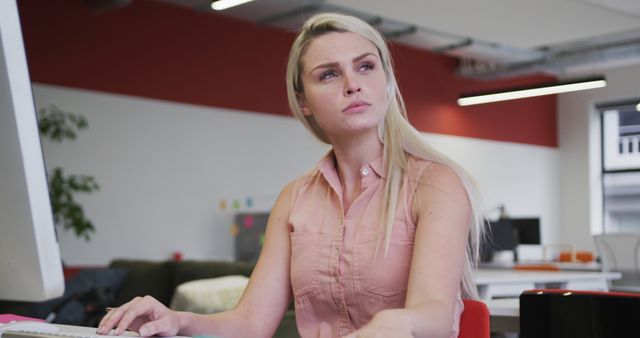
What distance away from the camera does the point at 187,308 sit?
14.0 ft

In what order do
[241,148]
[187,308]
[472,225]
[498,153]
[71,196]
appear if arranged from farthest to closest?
[498,153]
[241,148]
[71,196]
[187,308]
[472,225]

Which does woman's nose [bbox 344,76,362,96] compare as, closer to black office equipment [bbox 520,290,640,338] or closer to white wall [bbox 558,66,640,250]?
black office equipment [bbox 520,290,640,338]

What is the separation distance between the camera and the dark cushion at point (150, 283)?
19.1 ft

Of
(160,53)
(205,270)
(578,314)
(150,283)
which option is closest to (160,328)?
(578,314)

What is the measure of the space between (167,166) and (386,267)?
597 centimetres

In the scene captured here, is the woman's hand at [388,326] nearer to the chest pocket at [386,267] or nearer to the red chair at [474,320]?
the chest pocket at [386,267]

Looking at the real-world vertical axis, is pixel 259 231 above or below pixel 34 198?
below

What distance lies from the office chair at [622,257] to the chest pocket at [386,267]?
21.1 ft

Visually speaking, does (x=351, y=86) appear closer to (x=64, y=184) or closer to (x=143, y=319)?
(x=143, y=319)

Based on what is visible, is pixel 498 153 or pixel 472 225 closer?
pixel 472 225

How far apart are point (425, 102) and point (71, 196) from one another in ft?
16.3

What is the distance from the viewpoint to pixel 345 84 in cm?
148

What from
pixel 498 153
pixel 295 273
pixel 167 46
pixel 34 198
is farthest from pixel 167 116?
pixel 34 198

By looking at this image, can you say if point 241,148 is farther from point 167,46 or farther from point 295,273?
point 295,273
